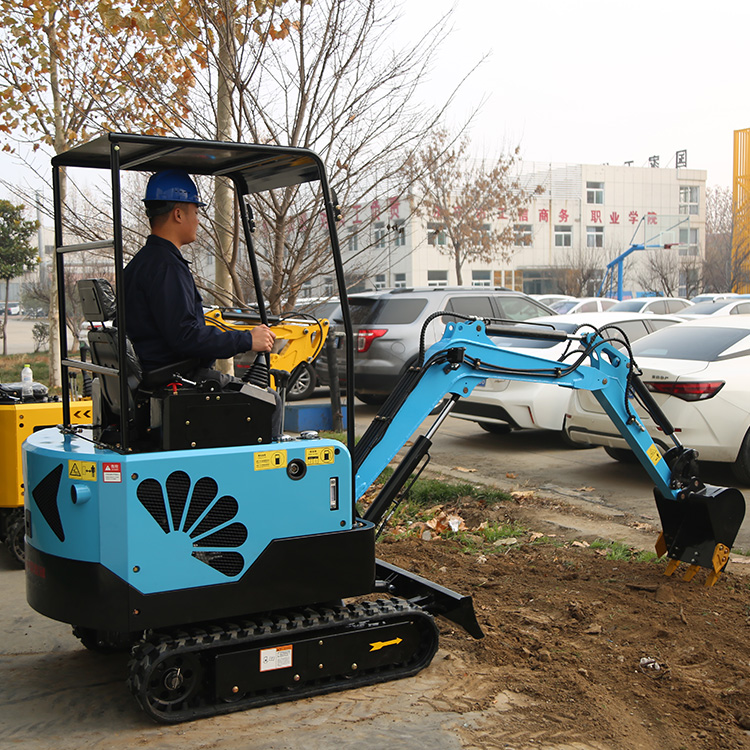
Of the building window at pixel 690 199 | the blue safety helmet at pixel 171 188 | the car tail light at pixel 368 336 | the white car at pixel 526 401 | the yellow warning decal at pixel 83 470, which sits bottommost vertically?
the white car at pixel 526 401

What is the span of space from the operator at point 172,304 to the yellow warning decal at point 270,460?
0.19 meters

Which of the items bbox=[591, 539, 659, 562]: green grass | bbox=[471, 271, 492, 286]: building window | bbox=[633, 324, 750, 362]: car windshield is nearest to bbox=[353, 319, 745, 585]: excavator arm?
bbox=[591, 539, 659, 562]: green grass

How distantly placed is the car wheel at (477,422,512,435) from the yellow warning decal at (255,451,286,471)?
26.9 ft

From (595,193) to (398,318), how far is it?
51.5m

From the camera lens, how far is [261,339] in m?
4.14

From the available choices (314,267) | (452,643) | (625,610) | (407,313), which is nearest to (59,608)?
(452,643)

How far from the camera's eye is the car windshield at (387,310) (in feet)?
46.3

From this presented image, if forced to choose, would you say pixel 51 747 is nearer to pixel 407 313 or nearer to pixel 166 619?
pixel 166 619

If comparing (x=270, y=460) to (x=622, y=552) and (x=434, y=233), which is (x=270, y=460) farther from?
(x=434, y=233)

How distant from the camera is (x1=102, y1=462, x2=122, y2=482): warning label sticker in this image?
3.82 metres

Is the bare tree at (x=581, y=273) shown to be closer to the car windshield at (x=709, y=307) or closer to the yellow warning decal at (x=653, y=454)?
the car windshield at (x=709, y=307)

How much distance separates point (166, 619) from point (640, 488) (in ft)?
19.9

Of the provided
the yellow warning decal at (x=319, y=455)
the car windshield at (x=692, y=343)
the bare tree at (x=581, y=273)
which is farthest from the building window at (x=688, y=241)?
the yellow warning decal at (x=319, y=455)

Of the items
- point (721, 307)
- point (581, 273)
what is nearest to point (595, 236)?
point (581, 273)
